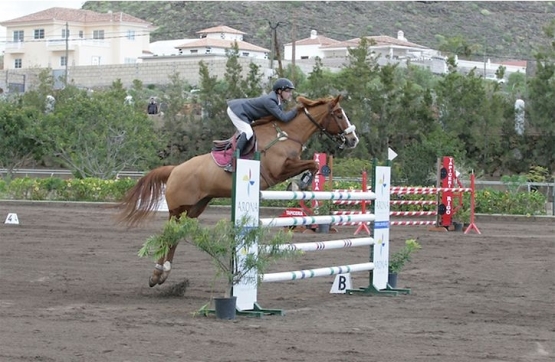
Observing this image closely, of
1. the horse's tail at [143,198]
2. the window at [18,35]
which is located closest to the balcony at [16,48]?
the window at [18,35]

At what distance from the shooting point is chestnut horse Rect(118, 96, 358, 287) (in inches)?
477

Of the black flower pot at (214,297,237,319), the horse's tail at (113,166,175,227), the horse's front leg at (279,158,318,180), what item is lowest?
the black flower pot at (214,297,237,319)

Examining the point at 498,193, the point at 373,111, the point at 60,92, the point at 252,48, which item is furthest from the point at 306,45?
the point at 498,193

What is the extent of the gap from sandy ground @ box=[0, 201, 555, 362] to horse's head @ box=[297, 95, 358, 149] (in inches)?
74.0

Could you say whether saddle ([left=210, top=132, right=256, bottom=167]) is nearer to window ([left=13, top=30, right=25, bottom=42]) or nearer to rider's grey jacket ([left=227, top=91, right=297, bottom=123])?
rider's grey jacket ([left=227, top=91, right=297, bottom=123])

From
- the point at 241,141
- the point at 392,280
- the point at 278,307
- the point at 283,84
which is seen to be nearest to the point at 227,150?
the point at 241,141

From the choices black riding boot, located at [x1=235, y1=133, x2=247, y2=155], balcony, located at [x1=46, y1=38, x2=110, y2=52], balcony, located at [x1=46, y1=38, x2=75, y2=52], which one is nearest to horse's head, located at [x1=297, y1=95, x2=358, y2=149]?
black riding boot, located at [x1=235, y1=133, x2=247, y2=155]

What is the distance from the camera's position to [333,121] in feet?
42.0

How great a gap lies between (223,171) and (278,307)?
2.08m

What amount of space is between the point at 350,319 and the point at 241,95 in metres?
31.1

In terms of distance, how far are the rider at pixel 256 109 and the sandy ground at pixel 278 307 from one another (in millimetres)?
1913

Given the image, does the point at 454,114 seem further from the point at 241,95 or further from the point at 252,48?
the point at 252,48

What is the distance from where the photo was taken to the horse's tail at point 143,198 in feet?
41.2

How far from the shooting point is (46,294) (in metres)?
11.1
